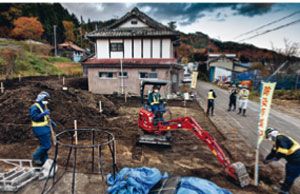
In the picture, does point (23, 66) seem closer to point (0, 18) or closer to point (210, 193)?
point (0, 18)

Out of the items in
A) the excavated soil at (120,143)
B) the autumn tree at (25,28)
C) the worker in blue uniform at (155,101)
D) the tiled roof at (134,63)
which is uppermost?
the autumn tree at (25,28)

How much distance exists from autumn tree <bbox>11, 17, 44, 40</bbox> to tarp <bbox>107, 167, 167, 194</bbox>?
47297 mm

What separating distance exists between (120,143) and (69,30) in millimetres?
57817

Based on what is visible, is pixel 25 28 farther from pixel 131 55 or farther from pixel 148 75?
pixel 148 75

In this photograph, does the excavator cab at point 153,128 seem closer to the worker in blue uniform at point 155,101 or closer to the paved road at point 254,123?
the worker in blue uniform at point 155,101

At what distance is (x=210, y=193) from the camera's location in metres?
3.64

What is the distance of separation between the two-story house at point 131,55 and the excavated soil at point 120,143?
6149 mm

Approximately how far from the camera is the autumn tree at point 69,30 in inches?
2166

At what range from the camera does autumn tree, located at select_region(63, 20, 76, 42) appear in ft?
181

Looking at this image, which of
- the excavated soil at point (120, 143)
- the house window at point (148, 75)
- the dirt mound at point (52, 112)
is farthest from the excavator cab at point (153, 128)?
the house window at point (148, 75)

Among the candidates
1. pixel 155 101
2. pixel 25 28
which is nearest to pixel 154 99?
pixel 155 101

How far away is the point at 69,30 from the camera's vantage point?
56188mm

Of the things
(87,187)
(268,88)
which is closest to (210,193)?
(87,187)

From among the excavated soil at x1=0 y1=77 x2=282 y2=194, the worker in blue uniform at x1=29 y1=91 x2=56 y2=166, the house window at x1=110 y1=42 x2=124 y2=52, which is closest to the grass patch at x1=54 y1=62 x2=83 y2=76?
the house window at x1=110 y1=42 x2=124 y2=52
